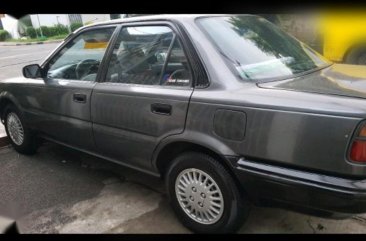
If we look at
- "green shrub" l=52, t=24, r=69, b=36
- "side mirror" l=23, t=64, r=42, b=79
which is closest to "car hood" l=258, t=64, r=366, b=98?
"side mirror" l=23, t=64, r=42, b=79

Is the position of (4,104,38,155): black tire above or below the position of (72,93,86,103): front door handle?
below

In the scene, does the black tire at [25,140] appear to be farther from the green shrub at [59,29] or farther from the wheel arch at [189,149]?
the green shrub at [59,29]

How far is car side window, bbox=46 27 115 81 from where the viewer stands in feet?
12.3

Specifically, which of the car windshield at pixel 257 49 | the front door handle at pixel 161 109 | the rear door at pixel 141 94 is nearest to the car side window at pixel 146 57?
the rear door at pixel 141 94

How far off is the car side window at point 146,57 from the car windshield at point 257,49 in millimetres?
304

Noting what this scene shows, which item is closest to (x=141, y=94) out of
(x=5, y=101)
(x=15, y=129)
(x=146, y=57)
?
(x=146, y=57)

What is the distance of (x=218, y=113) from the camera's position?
104 inches

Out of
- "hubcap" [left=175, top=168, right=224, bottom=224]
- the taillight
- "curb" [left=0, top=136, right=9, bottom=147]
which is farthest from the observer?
"curb" [left=0, top=136, right=9, bottom=147]

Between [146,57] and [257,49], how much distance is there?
2.99 ft

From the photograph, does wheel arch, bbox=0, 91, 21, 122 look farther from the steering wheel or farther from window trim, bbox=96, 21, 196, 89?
window trim, bbox=96, 21, 196, 89

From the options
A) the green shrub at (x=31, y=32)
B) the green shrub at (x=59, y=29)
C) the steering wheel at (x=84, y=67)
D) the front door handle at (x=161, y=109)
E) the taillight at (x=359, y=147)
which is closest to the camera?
the taillight at (x=359, y=147)

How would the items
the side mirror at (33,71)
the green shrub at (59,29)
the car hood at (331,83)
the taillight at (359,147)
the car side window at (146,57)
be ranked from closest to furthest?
the taillight at (359,147), the car hood at (331,83), the car side window at (146,57), the side mirror at (33,71), the green shrub at (59,29)

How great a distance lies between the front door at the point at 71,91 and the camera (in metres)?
3.73

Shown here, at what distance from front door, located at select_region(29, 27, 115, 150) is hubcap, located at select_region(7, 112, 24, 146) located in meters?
0.45
